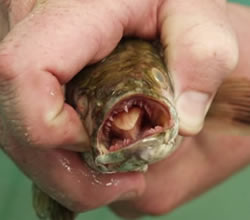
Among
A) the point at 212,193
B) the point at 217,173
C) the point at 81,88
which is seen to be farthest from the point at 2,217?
the point at 81,88

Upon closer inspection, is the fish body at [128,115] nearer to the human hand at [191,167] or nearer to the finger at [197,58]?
the finger at [197,58]

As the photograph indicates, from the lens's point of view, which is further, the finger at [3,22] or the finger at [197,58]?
the finger at [3,22]

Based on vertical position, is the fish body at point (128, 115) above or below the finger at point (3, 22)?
above

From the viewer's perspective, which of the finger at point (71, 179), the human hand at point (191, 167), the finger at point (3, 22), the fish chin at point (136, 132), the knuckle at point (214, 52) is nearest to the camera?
the fish chin at point (136, 132)

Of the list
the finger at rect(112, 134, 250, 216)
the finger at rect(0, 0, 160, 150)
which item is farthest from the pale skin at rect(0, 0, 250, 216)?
the finger at rect(112, 134, 250, 216)

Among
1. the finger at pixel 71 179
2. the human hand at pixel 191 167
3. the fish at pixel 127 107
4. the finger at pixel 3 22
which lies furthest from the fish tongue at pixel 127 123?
the human hand at pixel 191 167

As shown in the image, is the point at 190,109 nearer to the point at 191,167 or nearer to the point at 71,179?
the point at 71,179

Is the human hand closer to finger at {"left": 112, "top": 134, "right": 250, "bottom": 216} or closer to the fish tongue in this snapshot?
finger at {"left": 112, "top": 134, "right": 250, "bottom": 216}

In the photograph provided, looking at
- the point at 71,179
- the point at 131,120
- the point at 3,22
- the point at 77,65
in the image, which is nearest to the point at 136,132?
the point at 131,120
